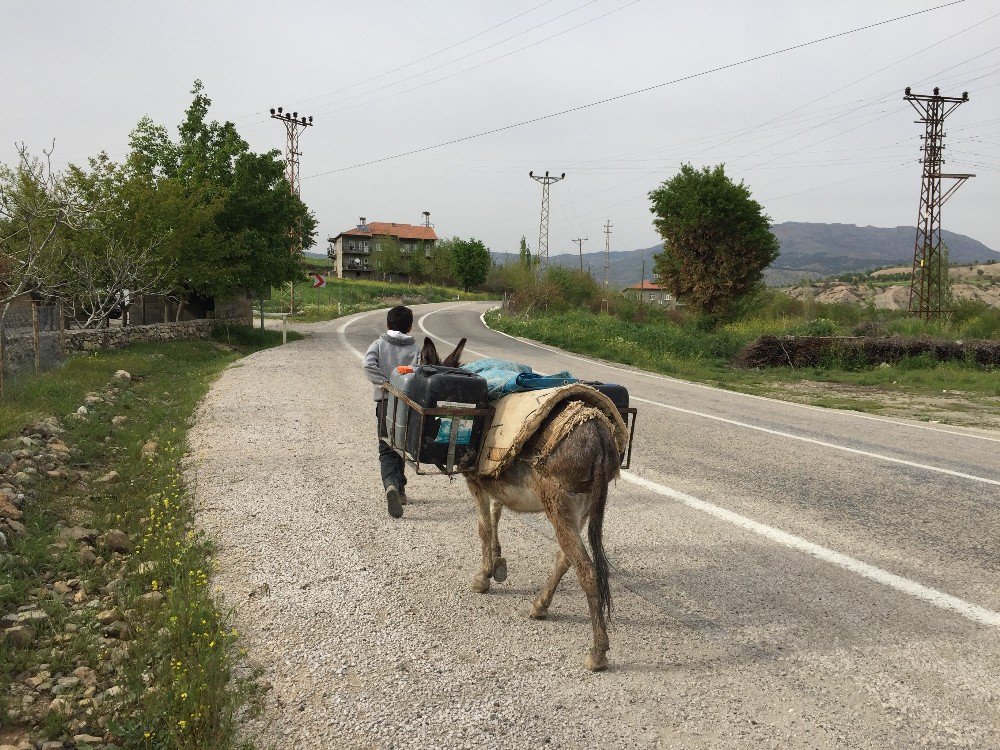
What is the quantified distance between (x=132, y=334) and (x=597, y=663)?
21951mm

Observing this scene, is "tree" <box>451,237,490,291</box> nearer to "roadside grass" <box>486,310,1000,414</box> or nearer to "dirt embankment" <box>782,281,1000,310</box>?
"dirt embankment" <box>782,281,1000,310</box>

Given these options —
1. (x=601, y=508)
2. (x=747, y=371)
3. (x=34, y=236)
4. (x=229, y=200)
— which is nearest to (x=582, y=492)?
(x=601, y=508)

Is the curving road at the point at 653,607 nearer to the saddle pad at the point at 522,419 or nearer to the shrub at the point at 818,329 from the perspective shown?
the saddle pad at the point at 522,419

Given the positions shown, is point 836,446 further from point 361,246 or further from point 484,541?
point 361,246

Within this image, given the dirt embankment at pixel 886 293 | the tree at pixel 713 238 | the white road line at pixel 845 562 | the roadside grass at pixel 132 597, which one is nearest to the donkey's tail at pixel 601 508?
the roadside grass at pixel 132 597

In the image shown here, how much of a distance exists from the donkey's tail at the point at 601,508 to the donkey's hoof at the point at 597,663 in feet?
0.69

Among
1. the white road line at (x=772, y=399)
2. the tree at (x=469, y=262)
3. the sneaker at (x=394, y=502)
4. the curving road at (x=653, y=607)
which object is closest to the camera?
the curving road at (x=653, y=607)

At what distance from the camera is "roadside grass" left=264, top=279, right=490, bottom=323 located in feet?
168

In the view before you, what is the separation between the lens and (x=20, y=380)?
1168cm

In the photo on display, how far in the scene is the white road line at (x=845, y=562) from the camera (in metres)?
4.57

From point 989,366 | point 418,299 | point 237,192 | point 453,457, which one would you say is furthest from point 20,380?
point 418,299

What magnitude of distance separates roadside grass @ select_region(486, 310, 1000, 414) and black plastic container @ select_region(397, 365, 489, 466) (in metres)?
12.2

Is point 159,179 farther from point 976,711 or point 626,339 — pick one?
point 976,711

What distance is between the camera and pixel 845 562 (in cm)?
539
